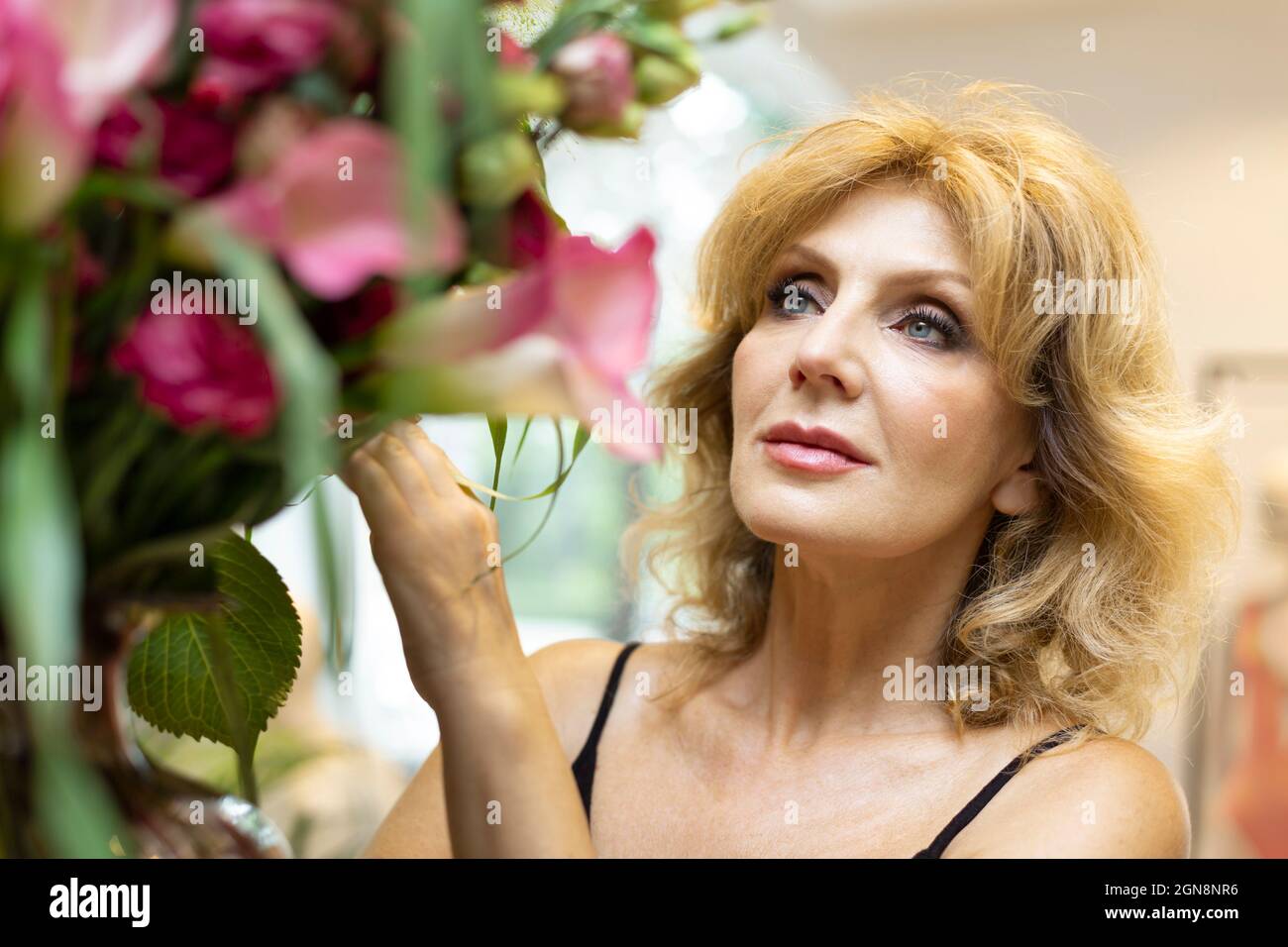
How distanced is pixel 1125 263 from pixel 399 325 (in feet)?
2.54

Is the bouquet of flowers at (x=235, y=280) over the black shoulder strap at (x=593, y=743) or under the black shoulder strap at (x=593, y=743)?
over

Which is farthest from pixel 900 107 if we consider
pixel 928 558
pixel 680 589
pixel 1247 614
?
pixel 1247 614

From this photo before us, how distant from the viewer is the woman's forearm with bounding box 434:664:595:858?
2.01 ft

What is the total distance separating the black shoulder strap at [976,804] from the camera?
86 cm

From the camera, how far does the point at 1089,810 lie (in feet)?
2.63

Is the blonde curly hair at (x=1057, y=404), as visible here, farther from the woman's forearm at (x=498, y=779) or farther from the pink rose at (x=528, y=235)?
the pink rose at (x=528, y=235)

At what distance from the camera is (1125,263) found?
3.18 feet

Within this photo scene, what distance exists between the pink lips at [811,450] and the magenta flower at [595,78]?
1.63ft

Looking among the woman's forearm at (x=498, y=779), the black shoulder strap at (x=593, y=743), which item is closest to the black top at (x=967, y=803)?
the black shoulder strap at (x=593, y=743)

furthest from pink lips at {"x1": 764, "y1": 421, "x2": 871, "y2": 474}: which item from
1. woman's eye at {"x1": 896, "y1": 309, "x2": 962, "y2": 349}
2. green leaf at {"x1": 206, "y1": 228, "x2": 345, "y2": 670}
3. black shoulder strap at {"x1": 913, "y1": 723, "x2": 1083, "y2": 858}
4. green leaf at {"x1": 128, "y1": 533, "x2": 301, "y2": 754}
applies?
green leaf at {"x1": 206, "y1": 228, "x2": 345, "y2": 670}

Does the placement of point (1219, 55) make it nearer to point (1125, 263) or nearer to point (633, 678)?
point (1125, 263)

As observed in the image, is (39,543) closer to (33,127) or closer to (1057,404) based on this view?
(33,127)

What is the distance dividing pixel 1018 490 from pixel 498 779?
0.54m

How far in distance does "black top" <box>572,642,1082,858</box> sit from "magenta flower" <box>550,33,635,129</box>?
637 mm
